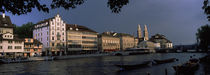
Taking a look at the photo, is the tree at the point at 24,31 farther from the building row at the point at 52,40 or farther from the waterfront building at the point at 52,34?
the waterfront building at the point at 52,34

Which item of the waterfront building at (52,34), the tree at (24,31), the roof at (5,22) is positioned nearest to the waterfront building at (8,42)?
the roof at (5,22)

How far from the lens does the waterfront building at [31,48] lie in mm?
77025

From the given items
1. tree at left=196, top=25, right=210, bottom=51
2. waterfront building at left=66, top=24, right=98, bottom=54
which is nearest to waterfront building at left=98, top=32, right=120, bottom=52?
waterfront building at left=66, top=24, right=98, bottom=54

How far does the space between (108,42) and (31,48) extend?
59.4 meters

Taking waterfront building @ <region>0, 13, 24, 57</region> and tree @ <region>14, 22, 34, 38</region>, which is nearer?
waterfront building @ <region>0, 13, 24, 57</region>

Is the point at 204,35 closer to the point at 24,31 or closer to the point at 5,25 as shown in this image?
the point at 5,25

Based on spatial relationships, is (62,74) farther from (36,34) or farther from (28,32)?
(28,32)

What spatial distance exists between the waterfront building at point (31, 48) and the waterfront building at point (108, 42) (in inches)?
1895

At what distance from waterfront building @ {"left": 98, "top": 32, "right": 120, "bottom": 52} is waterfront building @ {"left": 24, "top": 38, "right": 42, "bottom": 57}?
48127 mm

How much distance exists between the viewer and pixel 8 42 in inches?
2704

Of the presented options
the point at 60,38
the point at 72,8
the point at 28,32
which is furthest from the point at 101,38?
the point at 72,8

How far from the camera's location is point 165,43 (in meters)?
196

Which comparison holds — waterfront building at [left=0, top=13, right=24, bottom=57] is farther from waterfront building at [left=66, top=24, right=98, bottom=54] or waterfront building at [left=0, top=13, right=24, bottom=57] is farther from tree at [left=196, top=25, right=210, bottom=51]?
tree at [left=196, top=25, right=210, bottom=51]

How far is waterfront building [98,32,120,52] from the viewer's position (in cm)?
12268
